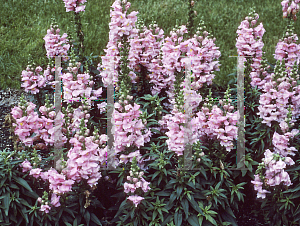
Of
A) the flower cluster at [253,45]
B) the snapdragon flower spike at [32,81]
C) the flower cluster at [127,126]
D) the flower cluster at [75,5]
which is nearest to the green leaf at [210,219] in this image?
the flower cluster at [127,126]

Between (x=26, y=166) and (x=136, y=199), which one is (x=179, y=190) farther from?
(x=26, y=166)

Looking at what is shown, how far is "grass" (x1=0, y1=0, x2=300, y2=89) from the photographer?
7680 mm

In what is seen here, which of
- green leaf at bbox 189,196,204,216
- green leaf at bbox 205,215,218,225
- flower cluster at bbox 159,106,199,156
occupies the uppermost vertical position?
flower cluster at bbox 159,106,199,156

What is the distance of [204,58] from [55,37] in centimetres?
225

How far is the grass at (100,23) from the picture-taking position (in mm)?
7680

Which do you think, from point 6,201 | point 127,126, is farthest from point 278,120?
point 6,201

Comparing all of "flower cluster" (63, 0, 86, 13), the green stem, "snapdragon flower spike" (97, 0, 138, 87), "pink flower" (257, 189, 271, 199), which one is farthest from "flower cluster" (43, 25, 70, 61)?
"pink flower" (257, 189, 271, 199)

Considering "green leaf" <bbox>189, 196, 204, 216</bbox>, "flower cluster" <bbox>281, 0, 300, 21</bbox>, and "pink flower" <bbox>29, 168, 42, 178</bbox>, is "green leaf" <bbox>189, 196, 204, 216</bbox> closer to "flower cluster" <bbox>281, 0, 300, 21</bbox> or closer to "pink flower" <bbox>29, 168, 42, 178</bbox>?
"pink flower" <bbox>29, 168, 42, 178</bbox>

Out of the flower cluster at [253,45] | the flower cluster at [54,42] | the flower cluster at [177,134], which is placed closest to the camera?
the flower cluster at [177,134]

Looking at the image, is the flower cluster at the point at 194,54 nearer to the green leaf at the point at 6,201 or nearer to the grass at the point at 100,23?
the green leaf at the point at 6,201

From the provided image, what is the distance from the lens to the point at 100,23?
8977 mm

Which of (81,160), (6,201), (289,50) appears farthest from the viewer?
(289,50)

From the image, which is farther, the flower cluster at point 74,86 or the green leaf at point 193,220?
the flower cluster at point 74,86

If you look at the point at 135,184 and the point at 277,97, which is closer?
the point at 135,184
